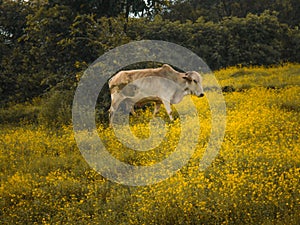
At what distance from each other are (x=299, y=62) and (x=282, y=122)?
14.5m

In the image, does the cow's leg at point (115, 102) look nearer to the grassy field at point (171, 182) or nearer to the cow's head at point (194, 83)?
the grassy field at point (171, 182)

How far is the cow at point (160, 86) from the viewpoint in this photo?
41.4ft

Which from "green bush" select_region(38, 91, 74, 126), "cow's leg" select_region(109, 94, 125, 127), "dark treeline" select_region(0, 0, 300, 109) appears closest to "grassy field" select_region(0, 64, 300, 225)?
"cow's leg" select_region(109, 94, 125, 127)

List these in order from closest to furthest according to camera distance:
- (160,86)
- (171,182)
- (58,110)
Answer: (171,182) → (160,86) → (58,110)

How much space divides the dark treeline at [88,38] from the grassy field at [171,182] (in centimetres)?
479

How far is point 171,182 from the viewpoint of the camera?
337 inches

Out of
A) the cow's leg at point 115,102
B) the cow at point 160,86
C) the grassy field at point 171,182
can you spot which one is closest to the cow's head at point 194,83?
the cow at point 160,86

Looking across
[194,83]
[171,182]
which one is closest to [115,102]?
[194,83]

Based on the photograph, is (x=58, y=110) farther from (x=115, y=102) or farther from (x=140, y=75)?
(x=140, y=75)

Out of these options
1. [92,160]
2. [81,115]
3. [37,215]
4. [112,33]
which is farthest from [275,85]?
[37,215]

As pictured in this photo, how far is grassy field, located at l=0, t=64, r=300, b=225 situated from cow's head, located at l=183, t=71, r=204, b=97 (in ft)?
2.70

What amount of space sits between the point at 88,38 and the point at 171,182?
29.2 ft

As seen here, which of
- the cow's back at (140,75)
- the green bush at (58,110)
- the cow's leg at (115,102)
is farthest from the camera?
the green bush at (58,110)

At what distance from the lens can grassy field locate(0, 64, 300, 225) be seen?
7.52 m
